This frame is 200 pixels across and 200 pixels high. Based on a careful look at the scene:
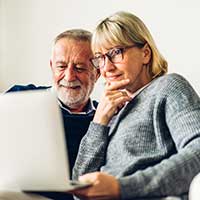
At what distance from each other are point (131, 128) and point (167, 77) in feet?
0.68

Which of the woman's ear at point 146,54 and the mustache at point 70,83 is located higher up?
the woman's ear at point 146,54

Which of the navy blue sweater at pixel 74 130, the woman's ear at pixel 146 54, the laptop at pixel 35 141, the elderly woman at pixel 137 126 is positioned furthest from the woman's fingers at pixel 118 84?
the laptop at pixel 35 141

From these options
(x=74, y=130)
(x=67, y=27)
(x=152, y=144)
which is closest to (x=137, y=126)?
(x=152, y=144)

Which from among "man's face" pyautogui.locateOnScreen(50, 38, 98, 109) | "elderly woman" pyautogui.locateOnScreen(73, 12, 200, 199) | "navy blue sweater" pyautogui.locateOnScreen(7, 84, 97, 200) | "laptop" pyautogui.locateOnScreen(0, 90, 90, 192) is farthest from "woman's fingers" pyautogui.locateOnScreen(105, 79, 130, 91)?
"laptop" pyautogui.locateOnScreen(0, 90, 90, 192)

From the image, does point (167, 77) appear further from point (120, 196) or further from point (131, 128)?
point (120, 196)

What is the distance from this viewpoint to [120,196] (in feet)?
4.43

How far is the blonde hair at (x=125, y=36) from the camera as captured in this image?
1.77m

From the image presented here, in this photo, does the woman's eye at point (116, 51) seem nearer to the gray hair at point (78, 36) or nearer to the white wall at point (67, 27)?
the gray hair at point (78, 36)

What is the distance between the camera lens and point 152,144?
1.58 metres

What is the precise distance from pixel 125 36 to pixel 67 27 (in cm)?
91

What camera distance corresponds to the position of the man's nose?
2127 mm

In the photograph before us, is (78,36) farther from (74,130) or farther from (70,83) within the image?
(74,130)

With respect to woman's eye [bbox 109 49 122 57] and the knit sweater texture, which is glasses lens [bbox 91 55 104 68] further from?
the knit sweater texture

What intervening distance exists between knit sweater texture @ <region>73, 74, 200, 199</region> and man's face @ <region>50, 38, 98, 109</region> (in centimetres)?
45
